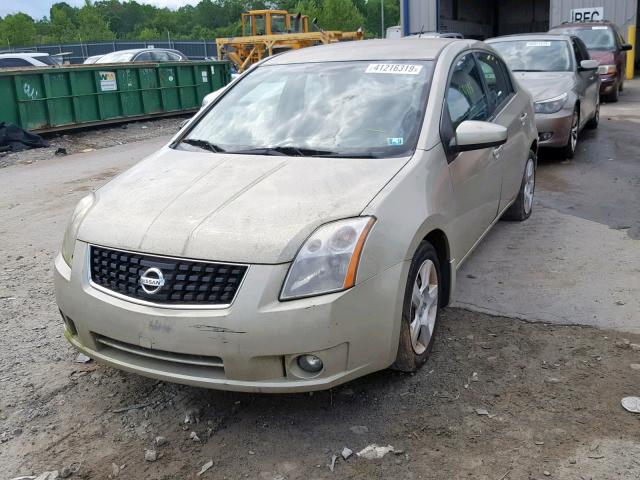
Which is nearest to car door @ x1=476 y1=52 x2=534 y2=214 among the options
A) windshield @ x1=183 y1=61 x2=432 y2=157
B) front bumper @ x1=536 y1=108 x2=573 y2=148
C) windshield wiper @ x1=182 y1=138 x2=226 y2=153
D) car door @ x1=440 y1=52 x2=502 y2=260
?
car door @ x1=440 y1=52 x2=502 y2=260

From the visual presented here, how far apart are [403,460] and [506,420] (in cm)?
57

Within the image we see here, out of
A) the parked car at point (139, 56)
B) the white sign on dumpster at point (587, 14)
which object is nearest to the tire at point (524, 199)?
the parked car at point (139, 56)

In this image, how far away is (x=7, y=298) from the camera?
188 inches

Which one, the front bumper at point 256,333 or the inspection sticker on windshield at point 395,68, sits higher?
the inspection sticker on windshield at point 395,68

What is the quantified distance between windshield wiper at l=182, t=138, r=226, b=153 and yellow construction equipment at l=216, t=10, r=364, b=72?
17.3 metres

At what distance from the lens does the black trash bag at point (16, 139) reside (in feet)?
40.1

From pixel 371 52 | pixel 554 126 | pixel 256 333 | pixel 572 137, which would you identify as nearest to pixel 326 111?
pixel 371 52

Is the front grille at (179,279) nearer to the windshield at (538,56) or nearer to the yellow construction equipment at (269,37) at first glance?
the windshield at (538,56)

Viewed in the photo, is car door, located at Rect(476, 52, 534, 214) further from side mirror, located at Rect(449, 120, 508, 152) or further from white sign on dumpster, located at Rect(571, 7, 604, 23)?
white sign on dumpster, located at Rect(571, 7, 604, 23)

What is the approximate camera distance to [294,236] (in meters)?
2.84

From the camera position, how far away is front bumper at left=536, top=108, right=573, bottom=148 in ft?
26.8

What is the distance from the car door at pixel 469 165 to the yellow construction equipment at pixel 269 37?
16780mm

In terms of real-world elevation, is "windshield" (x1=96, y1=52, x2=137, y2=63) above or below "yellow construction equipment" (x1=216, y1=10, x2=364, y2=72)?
below

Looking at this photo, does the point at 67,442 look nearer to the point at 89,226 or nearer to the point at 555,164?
the point at 89,226
